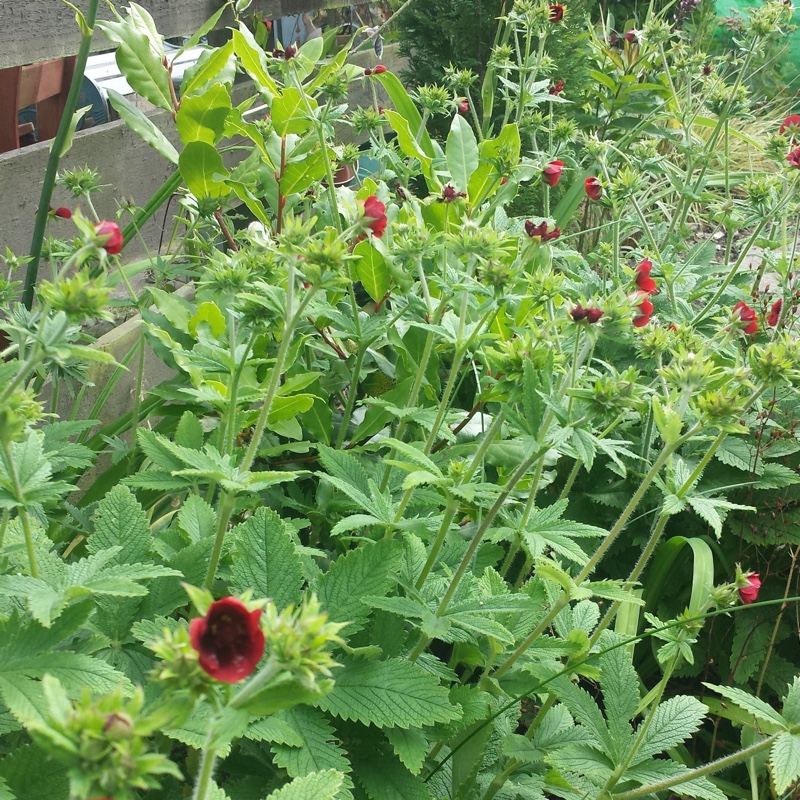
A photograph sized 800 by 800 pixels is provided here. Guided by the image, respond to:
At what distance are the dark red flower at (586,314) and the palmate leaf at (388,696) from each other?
452 millimetres

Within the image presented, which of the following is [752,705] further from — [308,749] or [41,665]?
[41,665]

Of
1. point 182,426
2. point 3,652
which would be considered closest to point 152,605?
point 3,652

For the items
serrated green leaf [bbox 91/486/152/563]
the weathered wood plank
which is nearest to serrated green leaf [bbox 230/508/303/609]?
serrated green leaf [bbox 91/486/152/563]

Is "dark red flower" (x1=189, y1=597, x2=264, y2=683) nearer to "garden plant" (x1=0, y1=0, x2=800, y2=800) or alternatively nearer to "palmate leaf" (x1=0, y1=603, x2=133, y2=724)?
"garden plant" (x1=0, y1=0, x2=800, y2=800)

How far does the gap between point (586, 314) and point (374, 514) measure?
383 millimetres

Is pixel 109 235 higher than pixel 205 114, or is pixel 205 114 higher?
pixel 109 235

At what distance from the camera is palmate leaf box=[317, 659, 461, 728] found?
2.88 feet

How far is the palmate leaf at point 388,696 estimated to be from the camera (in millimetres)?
878

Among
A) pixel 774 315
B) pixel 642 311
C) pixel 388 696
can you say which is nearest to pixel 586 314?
pixel 642 311

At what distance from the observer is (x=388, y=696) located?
2.98 ft

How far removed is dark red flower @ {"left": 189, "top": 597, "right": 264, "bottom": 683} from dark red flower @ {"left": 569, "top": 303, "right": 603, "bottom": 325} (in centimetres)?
59

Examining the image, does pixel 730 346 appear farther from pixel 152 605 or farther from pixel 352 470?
pixel 152 605

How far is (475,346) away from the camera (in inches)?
48.5

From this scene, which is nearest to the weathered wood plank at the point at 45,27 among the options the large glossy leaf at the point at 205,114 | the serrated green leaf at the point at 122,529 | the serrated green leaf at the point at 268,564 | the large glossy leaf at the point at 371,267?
the large glossy leaf at the point at 205,114
